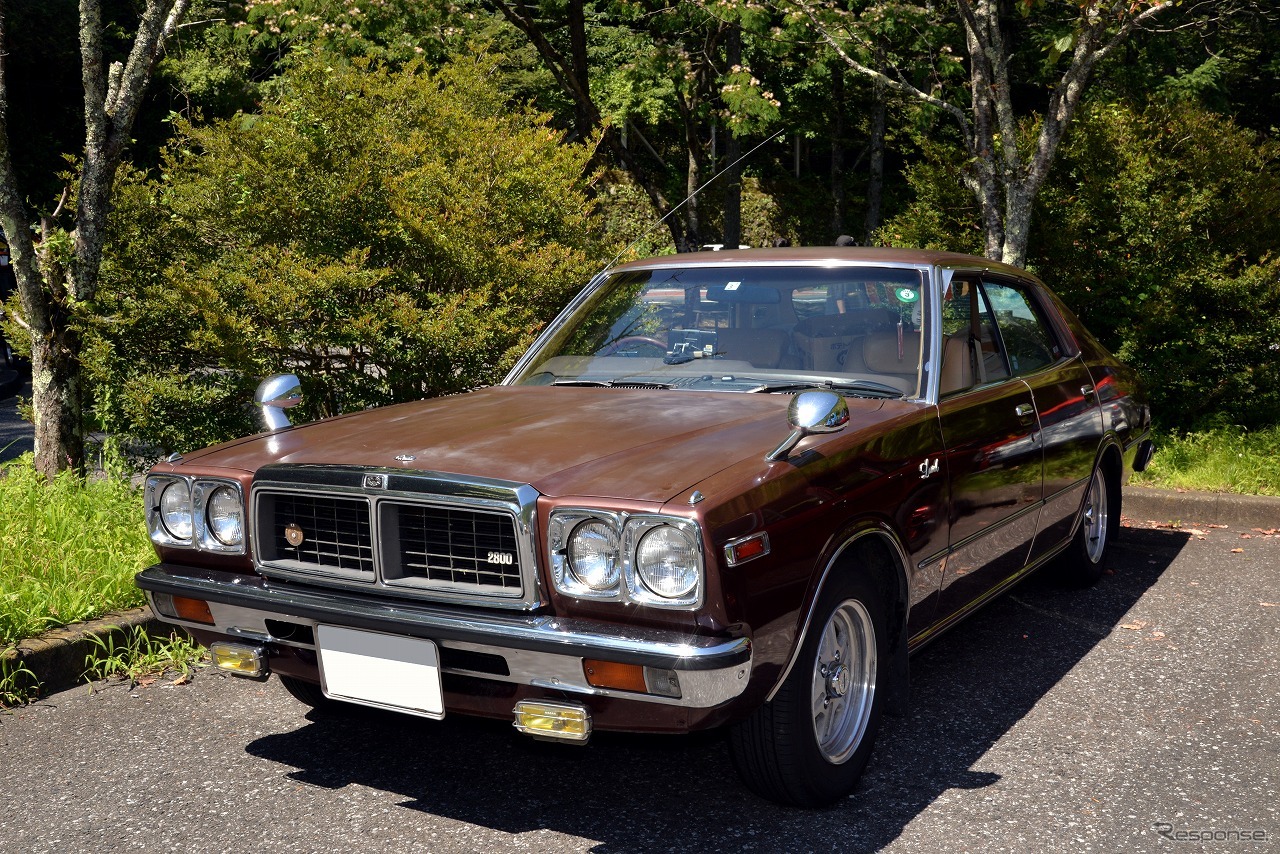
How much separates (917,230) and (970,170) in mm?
773

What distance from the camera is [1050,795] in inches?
137

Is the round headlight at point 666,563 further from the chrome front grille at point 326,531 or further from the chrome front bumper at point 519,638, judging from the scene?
the chrome front grille at point 326,531

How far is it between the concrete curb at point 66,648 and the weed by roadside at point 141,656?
18 mm

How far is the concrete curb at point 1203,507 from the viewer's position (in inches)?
287

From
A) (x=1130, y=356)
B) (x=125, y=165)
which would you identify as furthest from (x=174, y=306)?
(x=1130, y=356)

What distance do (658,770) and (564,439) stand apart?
3.64ft

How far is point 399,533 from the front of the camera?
3191 millimetres

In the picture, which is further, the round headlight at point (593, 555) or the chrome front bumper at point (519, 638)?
the round headlight at point (593, 555)

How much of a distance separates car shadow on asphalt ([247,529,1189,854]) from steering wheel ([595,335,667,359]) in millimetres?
1407

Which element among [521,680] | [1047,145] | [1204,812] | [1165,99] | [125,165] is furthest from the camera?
[1165,99]

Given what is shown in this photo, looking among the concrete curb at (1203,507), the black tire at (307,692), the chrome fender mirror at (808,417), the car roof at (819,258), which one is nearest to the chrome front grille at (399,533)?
the chrome fender mirror at (808,417)

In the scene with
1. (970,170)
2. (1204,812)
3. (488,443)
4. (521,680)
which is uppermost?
(970,170)

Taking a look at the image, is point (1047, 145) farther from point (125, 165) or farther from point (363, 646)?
point (363, 646)

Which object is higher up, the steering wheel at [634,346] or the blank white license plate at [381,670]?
the steering wheel at [634,346]
